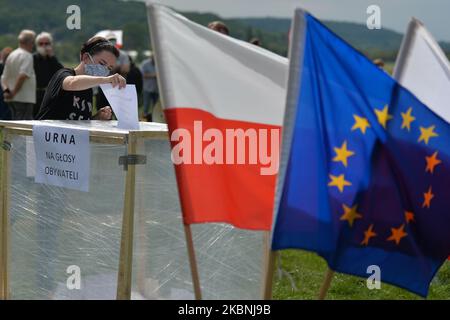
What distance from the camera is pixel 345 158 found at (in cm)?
376

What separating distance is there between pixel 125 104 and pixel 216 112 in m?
1.11

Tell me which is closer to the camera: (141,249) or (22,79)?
(141,249)

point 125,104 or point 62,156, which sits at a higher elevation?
point 125,104

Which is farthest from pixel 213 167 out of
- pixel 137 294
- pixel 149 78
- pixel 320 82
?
pixel 149 78

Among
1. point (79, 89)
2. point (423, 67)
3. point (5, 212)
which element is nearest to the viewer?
point (423, 67)

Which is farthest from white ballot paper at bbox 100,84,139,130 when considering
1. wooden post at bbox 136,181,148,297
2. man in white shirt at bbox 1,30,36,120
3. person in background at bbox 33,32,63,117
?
person in background at bbox 33,32,63,117

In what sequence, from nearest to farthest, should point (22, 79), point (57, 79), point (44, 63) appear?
point (57, 79)
point (22, 79)
point (44, 63)

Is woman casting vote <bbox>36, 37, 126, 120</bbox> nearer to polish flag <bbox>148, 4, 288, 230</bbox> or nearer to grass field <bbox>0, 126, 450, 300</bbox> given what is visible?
polish flag <bbox>148, 4, 288, 230</bbox>

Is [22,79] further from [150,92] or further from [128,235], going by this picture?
[128,235]

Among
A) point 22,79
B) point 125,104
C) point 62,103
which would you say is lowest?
point 22,79

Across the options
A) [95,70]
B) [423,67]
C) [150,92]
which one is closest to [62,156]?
[95,70]

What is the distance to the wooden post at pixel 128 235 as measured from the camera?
4.71 meters

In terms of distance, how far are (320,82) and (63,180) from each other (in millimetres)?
1839

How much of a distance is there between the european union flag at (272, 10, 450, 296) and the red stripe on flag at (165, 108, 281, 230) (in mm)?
401
